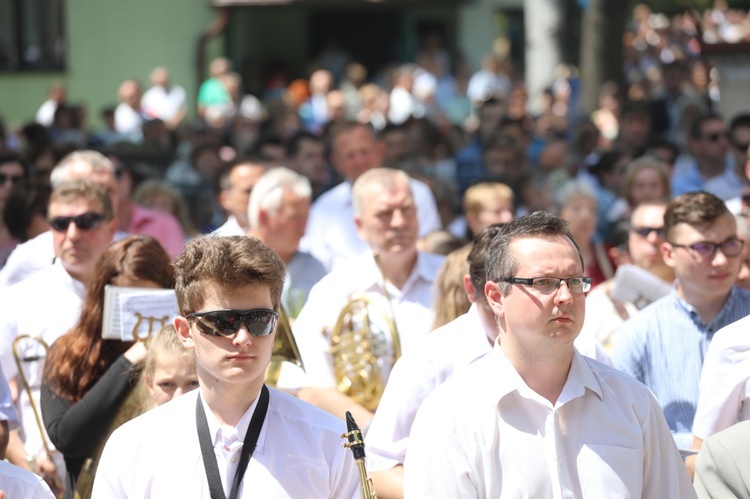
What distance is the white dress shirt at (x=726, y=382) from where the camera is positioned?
468 centimetres

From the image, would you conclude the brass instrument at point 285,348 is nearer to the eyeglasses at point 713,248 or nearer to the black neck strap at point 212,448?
the black neck strap at point 212,448

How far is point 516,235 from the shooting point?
372cm

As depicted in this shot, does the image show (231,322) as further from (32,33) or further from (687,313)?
(32,33)

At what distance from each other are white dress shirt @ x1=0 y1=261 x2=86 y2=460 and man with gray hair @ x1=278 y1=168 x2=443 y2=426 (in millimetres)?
1095

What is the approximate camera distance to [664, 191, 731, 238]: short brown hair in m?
5.64

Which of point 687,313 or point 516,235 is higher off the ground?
point 516,235

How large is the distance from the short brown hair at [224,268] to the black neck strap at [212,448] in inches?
12.6

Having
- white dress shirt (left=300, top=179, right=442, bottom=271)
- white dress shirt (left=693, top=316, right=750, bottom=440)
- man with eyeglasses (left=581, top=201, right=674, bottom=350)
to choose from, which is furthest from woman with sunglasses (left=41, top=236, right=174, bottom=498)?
white dress shirt (left=300, top=179, right=442, bottom=271)

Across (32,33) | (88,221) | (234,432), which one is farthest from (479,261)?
(32,33)

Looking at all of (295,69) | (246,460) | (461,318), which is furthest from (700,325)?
(295,69)

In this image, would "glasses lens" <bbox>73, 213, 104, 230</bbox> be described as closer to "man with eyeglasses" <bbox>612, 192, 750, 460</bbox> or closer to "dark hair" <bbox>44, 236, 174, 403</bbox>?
"dark hair" <bbox>44, 236, 174, 403</bbox>

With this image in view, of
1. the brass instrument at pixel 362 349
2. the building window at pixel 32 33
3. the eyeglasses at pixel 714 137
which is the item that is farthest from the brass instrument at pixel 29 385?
the building window at pixel 32 33

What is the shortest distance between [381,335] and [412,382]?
59.4 inches

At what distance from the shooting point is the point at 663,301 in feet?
18.7
